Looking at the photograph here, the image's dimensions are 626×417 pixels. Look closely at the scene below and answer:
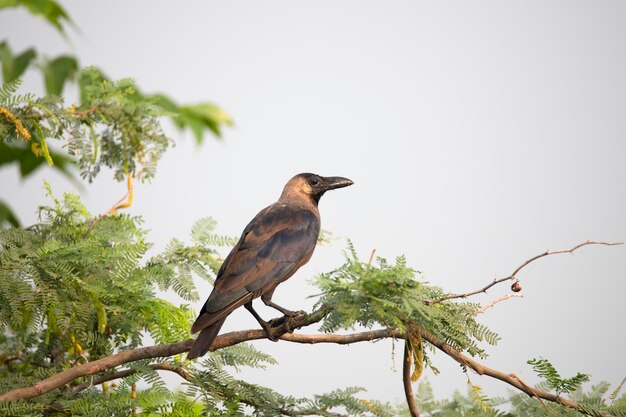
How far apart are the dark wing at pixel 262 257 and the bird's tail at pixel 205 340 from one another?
0.11 feet

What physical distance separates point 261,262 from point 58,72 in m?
1.77

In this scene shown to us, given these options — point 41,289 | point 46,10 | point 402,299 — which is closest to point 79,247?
point 41,289

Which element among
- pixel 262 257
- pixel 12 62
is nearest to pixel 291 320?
pixel 262 257

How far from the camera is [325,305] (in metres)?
3.61

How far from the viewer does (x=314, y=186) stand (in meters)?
6.48

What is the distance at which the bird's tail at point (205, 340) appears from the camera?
402 cm

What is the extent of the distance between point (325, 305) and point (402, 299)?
40 cm

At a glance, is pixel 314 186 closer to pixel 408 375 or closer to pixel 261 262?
pixel 261 262

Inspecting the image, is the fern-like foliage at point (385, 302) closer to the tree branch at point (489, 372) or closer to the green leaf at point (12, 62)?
the tree branch at point (489, 372)

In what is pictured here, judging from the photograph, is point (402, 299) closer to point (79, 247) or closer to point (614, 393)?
point (614, 393)

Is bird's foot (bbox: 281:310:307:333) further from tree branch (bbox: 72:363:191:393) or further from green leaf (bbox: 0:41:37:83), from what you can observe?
green leaf (bbox: 0:41:37:83)

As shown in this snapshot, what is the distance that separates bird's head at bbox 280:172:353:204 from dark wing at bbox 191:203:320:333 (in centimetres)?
67

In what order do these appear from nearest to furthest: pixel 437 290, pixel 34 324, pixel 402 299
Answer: pixel 402 299 → pixel 437 290 → pixel 34 324

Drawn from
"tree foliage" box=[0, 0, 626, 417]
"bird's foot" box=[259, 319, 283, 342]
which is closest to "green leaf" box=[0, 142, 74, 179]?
"tree foliage" box=[0, 0, 626, 417]
